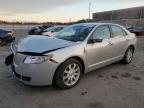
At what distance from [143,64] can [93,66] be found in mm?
2647

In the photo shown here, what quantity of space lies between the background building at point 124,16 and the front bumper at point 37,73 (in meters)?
43.7

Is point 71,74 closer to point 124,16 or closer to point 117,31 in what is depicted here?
point 117,31

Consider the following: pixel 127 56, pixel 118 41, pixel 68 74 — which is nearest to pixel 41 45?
pixel 68 74

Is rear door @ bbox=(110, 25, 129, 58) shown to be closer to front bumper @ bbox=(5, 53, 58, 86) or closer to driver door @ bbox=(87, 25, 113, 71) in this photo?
driver door @ bbox=(87, 25, 113, 71)

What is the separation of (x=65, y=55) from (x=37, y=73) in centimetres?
71

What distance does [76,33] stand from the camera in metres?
5.48

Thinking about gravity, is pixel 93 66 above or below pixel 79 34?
below

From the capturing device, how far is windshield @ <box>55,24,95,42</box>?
5148 mm

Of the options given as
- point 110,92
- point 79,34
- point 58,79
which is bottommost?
point 110,92

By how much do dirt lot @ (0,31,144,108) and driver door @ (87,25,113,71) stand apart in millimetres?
432

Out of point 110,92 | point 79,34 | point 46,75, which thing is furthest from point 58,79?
Answer: point 79,34

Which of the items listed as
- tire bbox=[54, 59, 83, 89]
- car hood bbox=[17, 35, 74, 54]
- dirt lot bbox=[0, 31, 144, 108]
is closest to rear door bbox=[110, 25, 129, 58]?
dirt lot bbox=[0, 31, 144, 108]

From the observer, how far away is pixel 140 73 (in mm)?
5930

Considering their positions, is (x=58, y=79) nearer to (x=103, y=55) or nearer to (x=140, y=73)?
(x=103, y=55)
